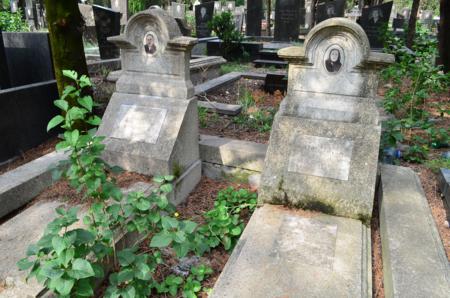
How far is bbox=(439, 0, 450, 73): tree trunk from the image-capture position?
7.21 m

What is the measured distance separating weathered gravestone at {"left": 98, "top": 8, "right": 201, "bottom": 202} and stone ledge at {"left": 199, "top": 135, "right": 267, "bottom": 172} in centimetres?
19

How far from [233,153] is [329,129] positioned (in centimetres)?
109

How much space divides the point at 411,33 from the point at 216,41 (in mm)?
5951

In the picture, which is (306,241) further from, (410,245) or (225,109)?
(225,109)

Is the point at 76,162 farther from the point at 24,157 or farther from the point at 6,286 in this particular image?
the point at 24,157

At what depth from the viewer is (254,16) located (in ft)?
49.9

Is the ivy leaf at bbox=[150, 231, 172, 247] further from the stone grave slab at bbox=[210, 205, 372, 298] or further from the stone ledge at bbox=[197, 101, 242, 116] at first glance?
the stone ledge at bbox=[197, 101, 242, 116]

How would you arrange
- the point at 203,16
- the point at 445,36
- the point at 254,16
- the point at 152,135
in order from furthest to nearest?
1. the point at 254,16
2. the point at 203,16
3. the point at 445,36
4. the point at 152,135

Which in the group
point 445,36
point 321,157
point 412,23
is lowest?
point 321,157

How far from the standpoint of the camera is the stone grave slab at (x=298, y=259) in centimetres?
208

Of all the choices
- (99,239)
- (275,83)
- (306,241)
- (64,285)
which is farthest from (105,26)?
(64,285)

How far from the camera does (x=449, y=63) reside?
7223 millimetres

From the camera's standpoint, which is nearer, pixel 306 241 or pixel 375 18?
pixel 306 241

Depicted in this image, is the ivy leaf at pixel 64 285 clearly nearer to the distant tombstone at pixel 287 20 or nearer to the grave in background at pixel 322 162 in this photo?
the grave in background at pixel 322 162
